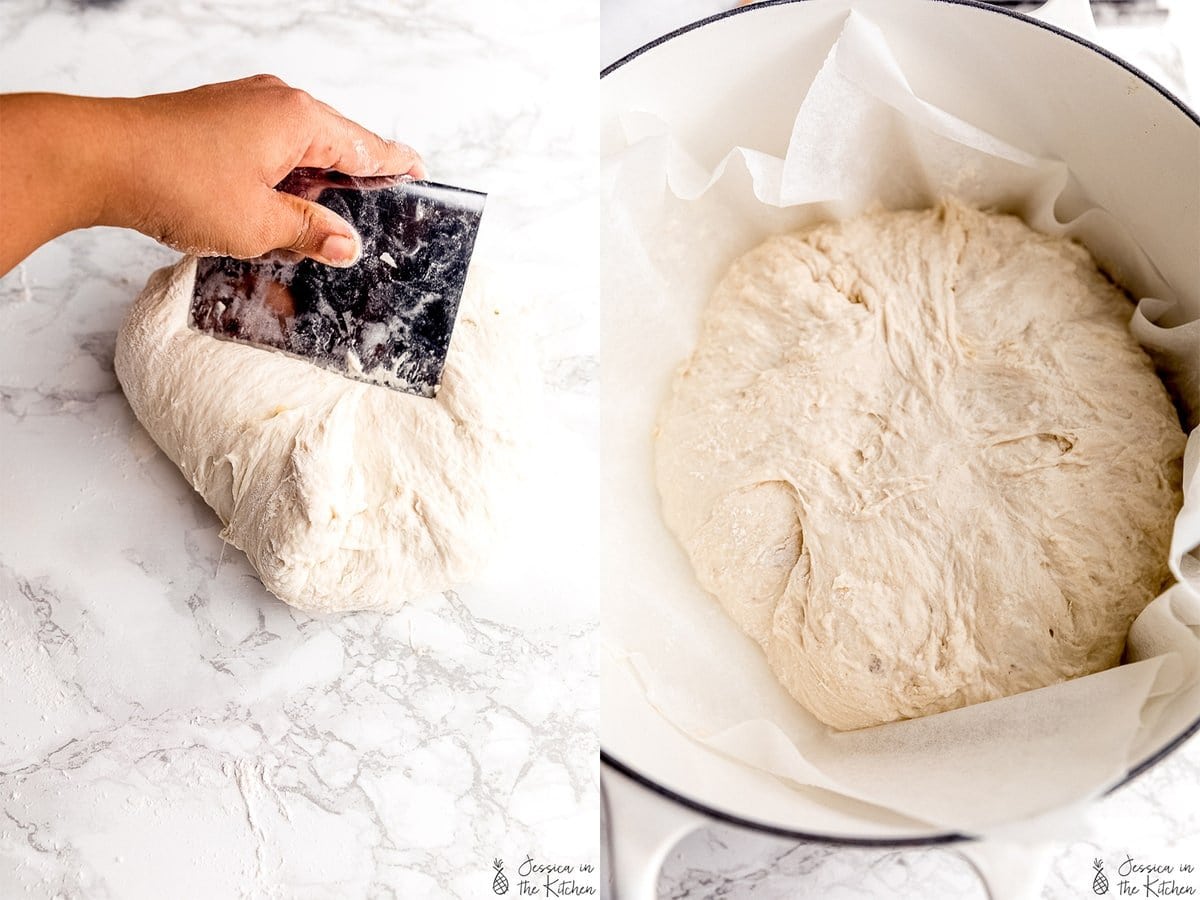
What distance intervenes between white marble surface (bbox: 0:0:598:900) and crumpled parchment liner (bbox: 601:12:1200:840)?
0.06 m

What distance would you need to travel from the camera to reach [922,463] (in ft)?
2.79

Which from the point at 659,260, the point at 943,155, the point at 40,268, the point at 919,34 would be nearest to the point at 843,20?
the point at 919,34

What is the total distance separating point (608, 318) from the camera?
0.95m

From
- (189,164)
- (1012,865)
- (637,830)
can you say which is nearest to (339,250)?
(189,164)

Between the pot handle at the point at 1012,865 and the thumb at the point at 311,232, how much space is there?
71 centimetres

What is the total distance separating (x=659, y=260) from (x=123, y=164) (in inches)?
19.7

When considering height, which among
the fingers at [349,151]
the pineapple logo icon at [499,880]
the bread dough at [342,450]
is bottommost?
the pineapple logo icon at [499,880]

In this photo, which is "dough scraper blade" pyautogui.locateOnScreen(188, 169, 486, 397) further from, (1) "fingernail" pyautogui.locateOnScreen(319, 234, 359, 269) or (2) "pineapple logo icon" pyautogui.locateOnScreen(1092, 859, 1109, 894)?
(2) "pineapple logo icon" pyautogui.locateOnScreen(1092, 859, 1109, 894)

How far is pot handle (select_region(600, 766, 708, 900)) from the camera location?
68cm

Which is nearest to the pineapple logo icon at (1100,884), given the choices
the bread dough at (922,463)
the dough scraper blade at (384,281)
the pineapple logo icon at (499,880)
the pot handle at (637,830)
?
the bread dough at (922,463)

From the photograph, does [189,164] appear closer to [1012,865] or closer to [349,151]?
[349,151]

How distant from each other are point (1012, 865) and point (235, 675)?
28.4 inches

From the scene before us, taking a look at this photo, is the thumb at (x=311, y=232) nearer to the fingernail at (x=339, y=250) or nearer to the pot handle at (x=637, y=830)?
the fingernail at (x=339, y=250)

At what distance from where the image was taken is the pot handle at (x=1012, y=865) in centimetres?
66
